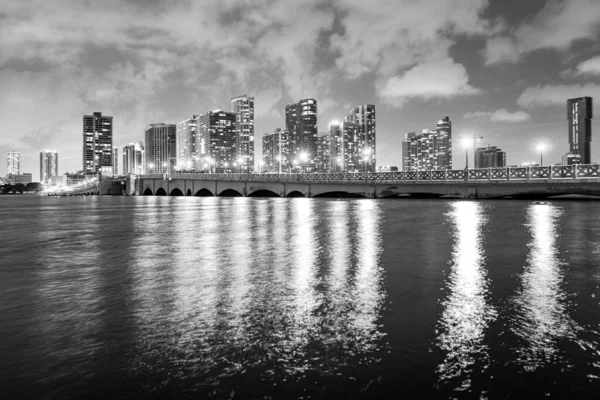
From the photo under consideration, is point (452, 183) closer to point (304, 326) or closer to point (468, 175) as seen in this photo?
point (468, 175)

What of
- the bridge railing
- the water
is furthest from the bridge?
the water

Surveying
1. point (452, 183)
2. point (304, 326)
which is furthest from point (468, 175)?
point (304, 326)

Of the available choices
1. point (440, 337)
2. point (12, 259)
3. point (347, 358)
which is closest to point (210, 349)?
point (347, 358)

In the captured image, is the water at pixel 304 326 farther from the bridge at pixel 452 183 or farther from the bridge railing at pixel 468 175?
the bridge railing at pixel 468 175

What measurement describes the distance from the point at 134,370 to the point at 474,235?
1700cm

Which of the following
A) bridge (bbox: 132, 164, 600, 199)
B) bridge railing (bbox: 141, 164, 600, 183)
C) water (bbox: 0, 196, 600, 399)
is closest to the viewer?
water (bbox: 0, 196, 600, 399)

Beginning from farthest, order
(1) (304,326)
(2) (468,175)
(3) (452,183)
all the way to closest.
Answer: (3) (452,183) < (2) (468,175) < (1) (304,326)

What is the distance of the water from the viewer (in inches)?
178

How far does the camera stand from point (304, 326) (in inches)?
248

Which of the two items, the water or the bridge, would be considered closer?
the water

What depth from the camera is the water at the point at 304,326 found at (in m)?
4.51

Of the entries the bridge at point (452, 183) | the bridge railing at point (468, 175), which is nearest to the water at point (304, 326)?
the bridge at point (452, 183)

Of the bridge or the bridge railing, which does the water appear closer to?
the bridge

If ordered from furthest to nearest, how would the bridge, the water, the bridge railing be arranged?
the bridge railing, the bridge, the water
